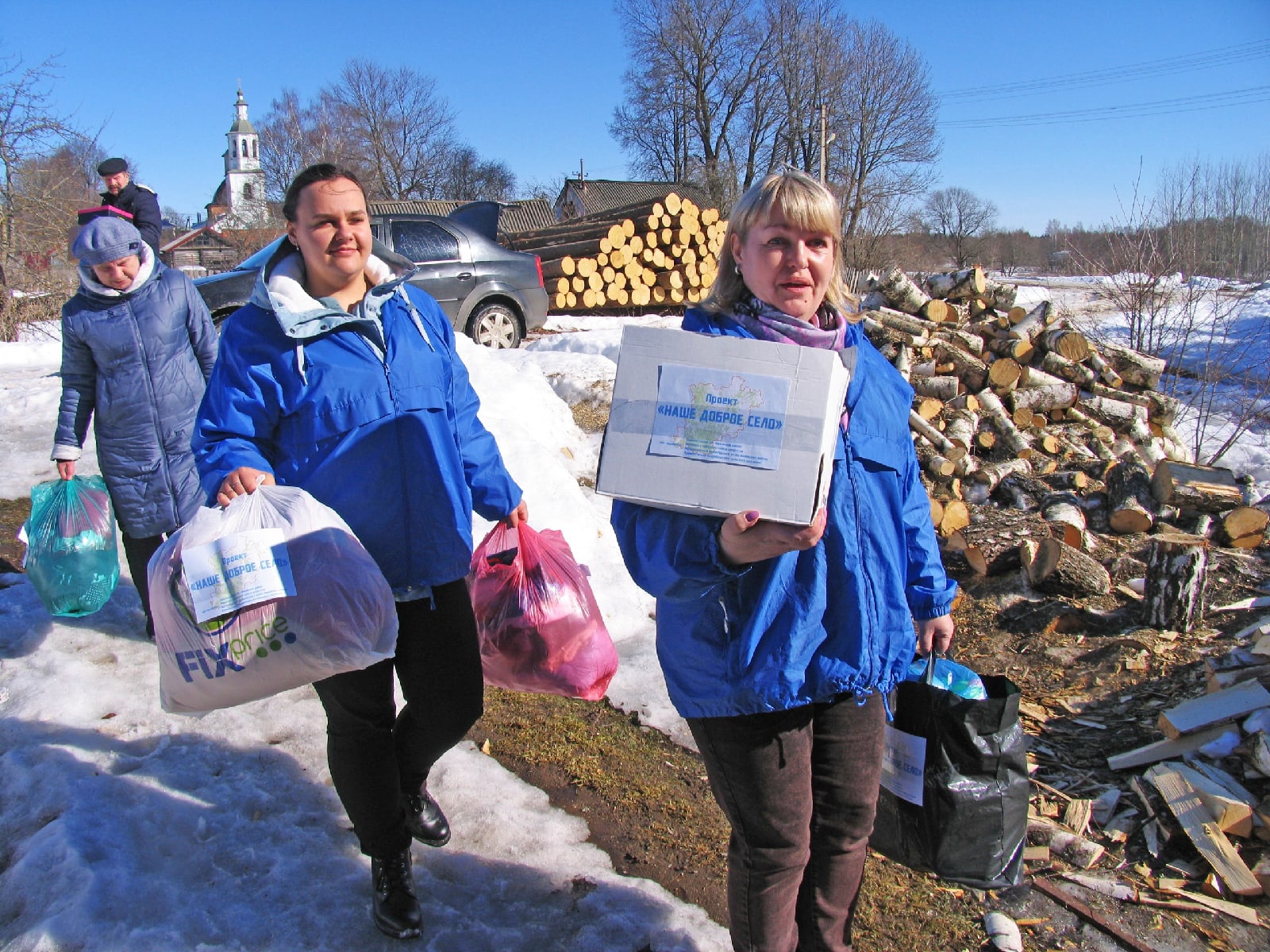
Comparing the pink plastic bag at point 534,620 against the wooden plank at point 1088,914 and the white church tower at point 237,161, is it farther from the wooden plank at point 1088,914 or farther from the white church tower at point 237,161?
the white church tower at point 237,161

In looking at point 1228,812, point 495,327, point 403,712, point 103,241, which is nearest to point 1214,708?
point 1228,812

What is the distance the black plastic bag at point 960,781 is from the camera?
181 centimetres

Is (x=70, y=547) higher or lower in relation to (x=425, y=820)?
higher

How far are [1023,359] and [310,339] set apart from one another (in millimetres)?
6888

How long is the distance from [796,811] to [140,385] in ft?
9.93

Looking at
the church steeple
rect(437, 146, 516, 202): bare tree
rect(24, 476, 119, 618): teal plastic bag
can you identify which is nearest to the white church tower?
the church steeple

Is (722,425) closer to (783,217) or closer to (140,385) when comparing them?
(783,217)

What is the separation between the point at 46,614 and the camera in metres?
3.82

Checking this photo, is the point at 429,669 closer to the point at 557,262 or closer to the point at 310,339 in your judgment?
the point at 310,339

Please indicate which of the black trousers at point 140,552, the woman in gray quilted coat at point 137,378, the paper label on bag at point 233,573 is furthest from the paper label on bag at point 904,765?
the black trousers at point 140,552

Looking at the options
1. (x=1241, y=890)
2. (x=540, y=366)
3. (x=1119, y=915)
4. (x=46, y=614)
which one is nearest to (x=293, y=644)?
(x=1119, y=915)

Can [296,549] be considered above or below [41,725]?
above

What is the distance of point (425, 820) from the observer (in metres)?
2.35

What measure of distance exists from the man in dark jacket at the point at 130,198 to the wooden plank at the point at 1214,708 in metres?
7.03
